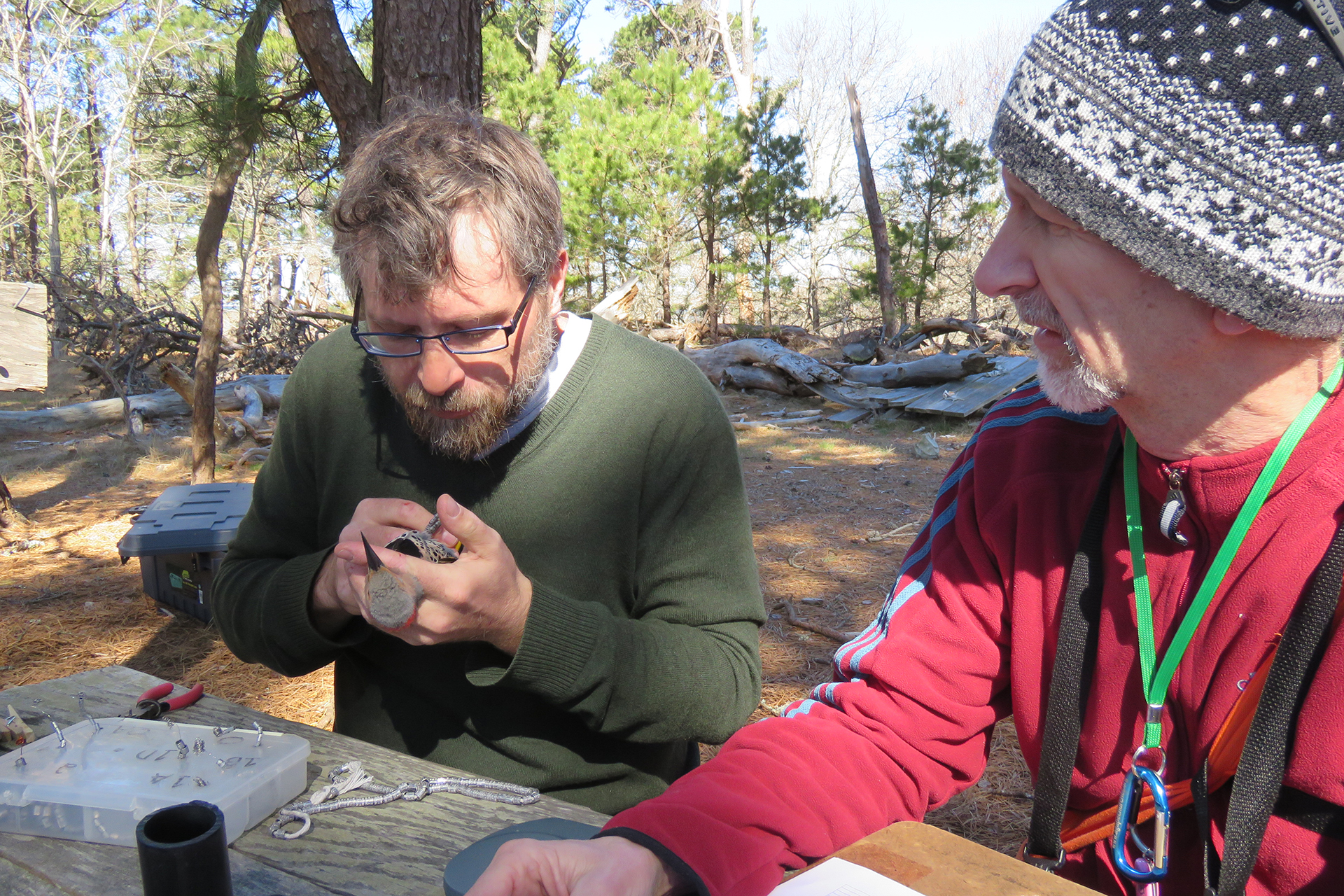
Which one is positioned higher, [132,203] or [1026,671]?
[132,203]

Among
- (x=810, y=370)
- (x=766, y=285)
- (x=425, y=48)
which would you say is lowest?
(x=810, y=370)

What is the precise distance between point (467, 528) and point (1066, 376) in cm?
90

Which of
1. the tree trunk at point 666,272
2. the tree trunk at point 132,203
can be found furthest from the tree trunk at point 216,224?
the tree trunk at point 132,203

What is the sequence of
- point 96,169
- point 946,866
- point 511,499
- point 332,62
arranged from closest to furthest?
point 946,866, point 511,499, point 332,62, point 96,169

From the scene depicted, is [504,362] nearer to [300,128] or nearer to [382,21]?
[382,21]

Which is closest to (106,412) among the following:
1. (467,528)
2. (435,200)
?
(435,200)

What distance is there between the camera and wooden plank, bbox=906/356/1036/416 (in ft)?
30.0

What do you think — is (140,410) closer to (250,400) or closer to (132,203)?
(250,400)

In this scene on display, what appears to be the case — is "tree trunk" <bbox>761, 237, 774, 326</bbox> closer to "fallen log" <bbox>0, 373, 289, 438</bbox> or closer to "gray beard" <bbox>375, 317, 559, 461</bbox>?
"fallen log" <bbox>0, 373, 289, 438</bbox>

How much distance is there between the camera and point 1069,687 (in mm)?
1162

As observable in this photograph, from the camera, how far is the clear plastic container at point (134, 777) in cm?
118

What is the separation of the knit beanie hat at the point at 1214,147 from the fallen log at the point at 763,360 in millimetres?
9615

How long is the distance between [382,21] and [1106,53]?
3.37 m

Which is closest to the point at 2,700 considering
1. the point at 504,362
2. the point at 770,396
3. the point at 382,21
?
the point at 504,362
